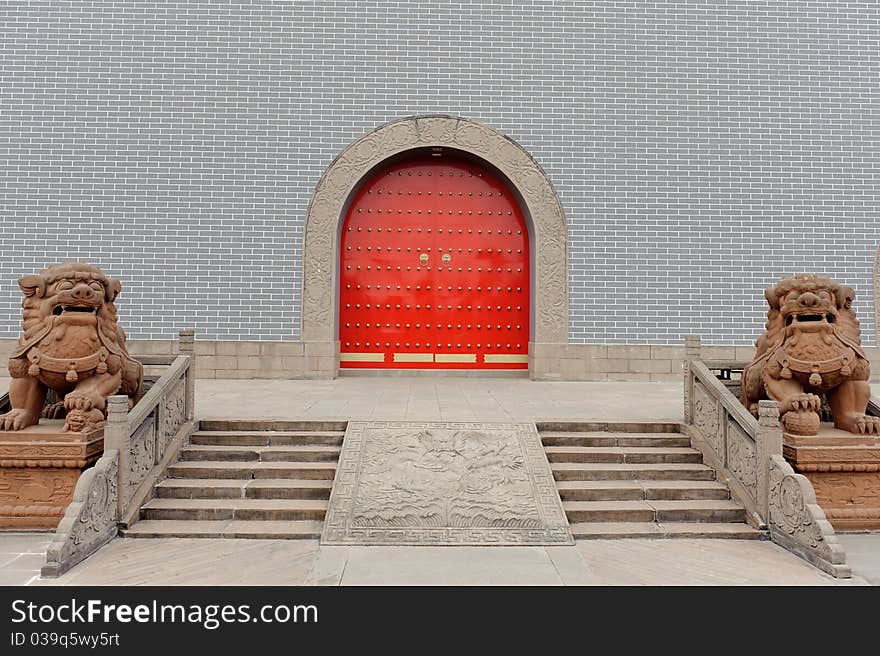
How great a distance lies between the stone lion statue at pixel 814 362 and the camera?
3.78 metres

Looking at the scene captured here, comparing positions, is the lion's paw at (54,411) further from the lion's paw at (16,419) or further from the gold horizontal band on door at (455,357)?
the gold horizontal band on door at (455,357)

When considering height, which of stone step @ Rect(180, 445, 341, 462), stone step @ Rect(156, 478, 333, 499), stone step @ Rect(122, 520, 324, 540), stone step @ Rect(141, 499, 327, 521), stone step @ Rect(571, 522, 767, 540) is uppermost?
stone step @ Rect(180, 445, 341, 462)

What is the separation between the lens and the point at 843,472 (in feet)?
11.9

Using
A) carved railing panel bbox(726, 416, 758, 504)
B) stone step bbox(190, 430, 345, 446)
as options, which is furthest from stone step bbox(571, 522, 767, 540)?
stone step bbox(190, 430, 345, 446)

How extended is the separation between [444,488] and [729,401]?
2000mm

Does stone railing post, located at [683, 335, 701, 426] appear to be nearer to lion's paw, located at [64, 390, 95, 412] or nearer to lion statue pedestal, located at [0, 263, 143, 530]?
lion statue pedestal, located at [0, 263, 143, 530]

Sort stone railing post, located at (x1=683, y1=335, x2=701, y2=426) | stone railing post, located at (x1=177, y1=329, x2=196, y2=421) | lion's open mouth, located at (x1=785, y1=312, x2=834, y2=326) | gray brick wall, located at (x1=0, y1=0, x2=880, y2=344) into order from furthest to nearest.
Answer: gray brick wall, located at (x1=0, y1=0, x2=880, y2=344) → stone railing post, located at (x1=683, y1=335, x2=701, y2=426) → stone railing post, located at (x1=177, y1=329, x2=196, y2=421) → lion's open mouth, located at (x1=785, y1=312, x2=834, y2=326)

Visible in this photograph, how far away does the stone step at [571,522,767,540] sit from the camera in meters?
3.42

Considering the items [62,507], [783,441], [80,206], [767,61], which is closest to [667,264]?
[767,61]

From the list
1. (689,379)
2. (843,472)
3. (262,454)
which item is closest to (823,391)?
(843,472)

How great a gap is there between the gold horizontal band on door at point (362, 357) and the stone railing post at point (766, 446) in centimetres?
490

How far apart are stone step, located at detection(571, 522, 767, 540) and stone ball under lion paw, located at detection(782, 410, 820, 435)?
701 millimetres

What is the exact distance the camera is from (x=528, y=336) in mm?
7727

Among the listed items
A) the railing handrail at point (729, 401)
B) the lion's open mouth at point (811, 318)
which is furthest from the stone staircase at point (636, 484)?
the lion's open mouth at point (811, 318)
